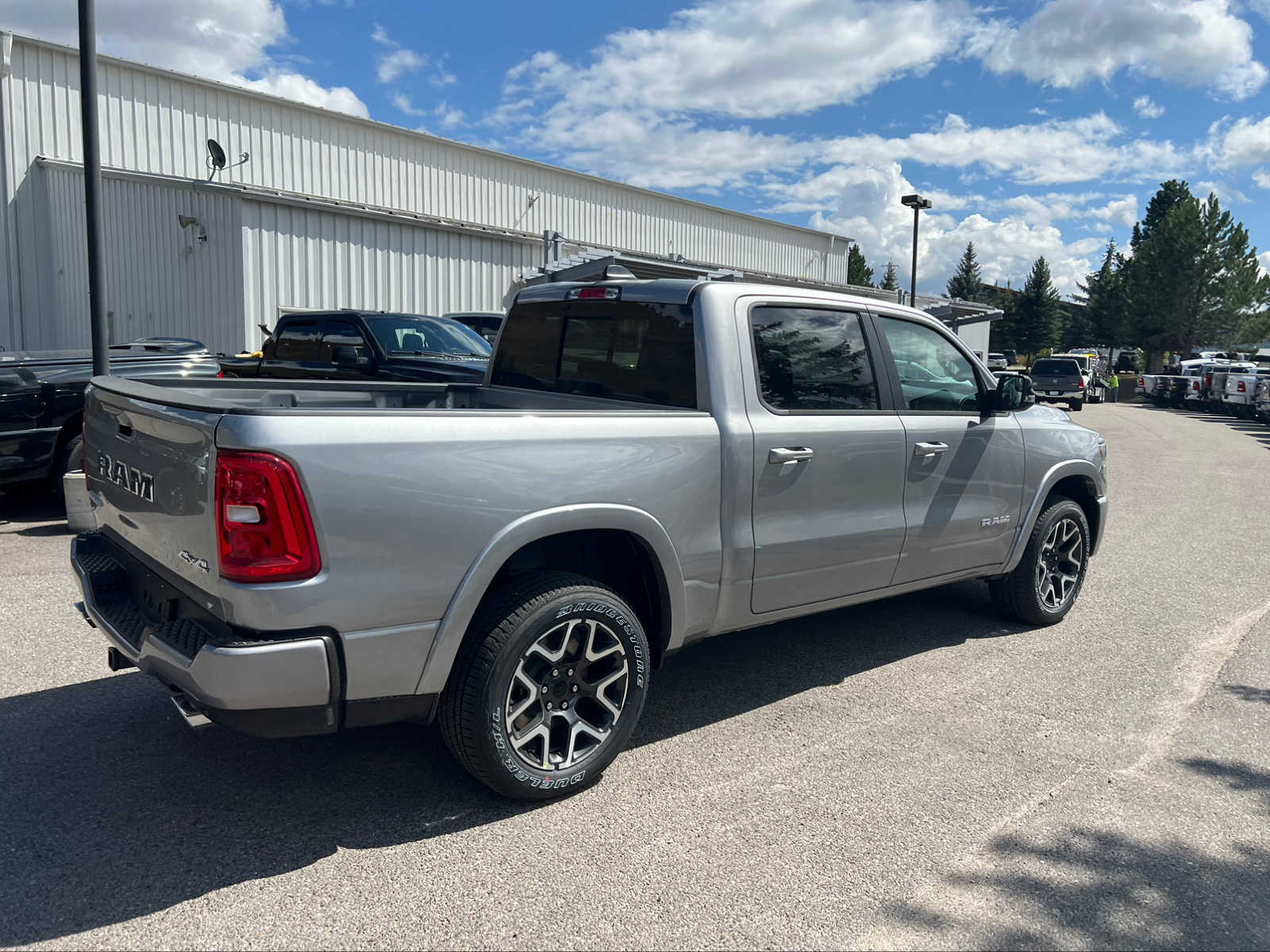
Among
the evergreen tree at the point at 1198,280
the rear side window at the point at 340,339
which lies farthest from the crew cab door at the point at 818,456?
the evergreen tree at the point at 1198,280

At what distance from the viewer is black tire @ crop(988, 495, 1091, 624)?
555 cm

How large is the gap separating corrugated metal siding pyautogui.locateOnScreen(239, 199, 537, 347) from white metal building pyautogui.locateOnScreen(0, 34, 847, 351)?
0.09 feet

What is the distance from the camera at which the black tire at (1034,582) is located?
555cm

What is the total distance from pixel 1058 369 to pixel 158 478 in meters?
35.5

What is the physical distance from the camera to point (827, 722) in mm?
4262

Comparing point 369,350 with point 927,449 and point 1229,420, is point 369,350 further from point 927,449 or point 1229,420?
point 1229,420

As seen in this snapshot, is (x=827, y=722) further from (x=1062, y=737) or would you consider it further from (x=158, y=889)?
(x=158, y=889)

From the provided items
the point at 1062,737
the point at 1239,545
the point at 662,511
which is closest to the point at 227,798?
the point at 662,511

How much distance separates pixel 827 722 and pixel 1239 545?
238 inches

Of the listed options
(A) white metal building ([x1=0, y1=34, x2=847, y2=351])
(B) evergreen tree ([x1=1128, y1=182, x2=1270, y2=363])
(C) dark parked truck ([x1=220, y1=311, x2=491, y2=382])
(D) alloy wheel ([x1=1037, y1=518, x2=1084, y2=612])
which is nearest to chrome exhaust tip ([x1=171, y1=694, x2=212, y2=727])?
(D) alloy wheel ([x1=1037, y1=518, x2=1084, y2=612])

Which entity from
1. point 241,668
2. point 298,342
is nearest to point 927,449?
point 241,668

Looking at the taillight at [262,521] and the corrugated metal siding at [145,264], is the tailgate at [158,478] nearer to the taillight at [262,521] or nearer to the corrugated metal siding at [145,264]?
the taillight at [262,521]

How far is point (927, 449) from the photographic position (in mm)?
4676

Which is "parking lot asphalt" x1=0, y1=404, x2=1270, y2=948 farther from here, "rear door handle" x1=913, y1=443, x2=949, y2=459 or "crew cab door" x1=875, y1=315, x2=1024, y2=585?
"rear door handle" x1=913, y1=443, x2=949, y2=459
